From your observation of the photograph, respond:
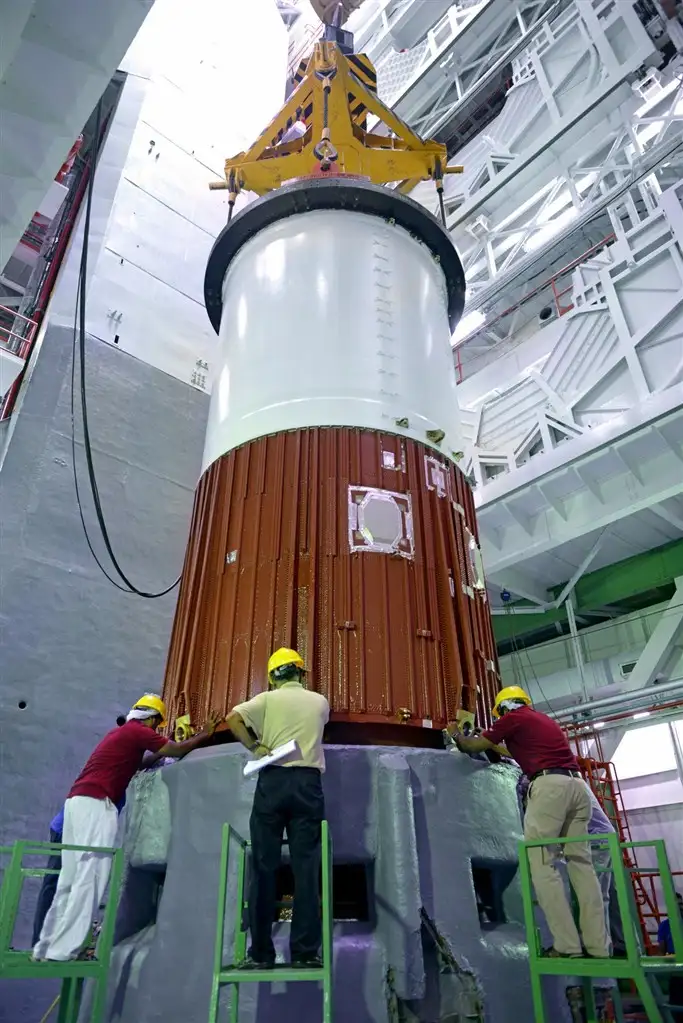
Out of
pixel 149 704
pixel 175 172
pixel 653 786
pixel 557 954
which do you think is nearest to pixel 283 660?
pixel 149 704

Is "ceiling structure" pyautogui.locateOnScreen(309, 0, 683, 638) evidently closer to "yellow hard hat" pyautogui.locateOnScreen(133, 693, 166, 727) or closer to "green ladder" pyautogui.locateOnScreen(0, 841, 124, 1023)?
"yellow hard hat" pyautogui.locateOnScreen(133, 693, 166, 727)

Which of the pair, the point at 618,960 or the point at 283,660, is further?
the point at 283,660

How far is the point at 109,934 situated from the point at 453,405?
5.71 m

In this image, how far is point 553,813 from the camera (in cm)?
487

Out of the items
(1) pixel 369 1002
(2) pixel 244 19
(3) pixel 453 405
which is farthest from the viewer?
(2) pixel 244 19

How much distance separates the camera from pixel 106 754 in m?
5.36

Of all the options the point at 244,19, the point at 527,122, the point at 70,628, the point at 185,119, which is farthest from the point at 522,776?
the point at 244,19

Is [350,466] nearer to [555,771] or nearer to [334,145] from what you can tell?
[555,771]

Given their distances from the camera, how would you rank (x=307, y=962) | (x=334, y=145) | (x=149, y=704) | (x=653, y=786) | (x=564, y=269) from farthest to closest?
(x=564, y=269) < (x=653, y=786) < (x=334, y=145) < (x=149, y=704) < (x=307, y=962)

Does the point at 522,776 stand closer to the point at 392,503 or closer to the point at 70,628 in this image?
the point at 392,503

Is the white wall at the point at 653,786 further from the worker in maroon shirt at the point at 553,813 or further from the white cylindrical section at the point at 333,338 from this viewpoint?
the worker in maroon shirt at the point at 553,813

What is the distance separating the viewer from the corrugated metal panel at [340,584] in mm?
5816

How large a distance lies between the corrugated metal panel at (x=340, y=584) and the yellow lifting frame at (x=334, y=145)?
4.74 m

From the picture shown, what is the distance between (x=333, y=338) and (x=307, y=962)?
528 centimetres
